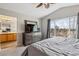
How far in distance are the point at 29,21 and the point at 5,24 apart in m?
0.46

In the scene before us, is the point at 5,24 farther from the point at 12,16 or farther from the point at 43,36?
the point at 43,36

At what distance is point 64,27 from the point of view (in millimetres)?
1381

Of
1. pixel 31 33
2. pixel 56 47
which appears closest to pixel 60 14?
pixel 56 47

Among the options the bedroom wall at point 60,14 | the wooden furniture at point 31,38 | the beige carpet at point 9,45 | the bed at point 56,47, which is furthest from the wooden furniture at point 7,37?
the bedroom wall at point 60,14

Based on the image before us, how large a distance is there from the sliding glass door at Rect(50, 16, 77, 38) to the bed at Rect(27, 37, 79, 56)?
0.09 m

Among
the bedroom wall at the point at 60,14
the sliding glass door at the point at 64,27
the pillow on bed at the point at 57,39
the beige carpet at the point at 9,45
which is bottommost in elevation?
the beige carpet at the point at 9,45

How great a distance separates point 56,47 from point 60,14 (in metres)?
0.60

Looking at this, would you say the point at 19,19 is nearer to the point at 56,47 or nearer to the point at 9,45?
the point at 9,45

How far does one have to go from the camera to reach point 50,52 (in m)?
1.22

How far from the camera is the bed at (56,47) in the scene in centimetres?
119

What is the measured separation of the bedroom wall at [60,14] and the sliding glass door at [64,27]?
73 mm

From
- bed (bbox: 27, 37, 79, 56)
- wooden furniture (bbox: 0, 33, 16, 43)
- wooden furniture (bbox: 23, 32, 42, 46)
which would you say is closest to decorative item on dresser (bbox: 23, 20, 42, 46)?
wooden furniture (bbox: 23, 32, 42, 46)

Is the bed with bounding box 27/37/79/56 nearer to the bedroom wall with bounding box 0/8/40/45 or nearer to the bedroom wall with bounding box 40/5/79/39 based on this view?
the bedroom wall with bounding box 40/5/79/39

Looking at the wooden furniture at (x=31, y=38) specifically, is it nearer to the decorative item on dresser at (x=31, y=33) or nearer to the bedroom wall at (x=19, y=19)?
the decorative item on dresser at (x=31, y=33)
